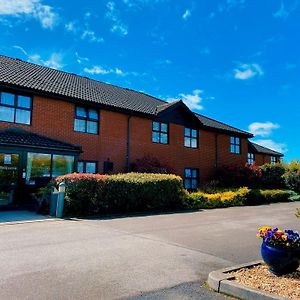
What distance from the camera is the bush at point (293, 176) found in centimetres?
2659

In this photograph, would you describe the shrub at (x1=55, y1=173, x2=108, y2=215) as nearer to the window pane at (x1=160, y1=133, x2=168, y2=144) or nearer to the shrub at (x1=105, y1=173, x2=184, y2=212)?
the shrub at (x1=105, y1=173, x2=184, y2=212)

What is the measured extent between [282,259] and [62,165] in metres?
13.2

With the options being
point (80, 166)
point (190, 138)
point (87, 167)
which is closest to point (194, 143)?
point (190, 138)

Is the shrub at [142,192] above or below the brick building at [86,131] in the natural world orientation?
below

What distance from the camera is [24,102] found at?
17250 millimetres

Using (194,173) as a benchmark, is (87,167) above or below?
below

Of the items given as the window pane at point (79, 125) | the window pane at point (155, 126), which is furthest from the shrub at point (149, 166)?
the window pane at point (79, 125)

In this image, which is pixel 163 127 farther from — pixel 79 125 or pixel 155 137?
pixel 79 125

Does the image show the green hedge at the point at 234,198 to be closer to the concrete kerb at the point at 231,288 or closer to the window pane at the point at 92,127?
the window pane at the point at 92,127

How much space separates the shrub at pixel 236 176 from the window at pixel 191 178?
1739 millimetres

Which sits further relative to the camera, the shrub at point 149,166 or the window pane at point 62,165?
the shrub at point 149,166

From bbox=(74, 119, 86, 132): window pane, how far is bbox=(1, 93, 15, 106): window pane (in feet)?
11.6

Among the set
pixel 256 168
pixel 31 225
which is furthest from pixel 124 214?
pixel 256 168

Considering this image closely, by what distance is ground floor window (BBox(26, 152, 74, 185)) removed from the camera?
15753mm
